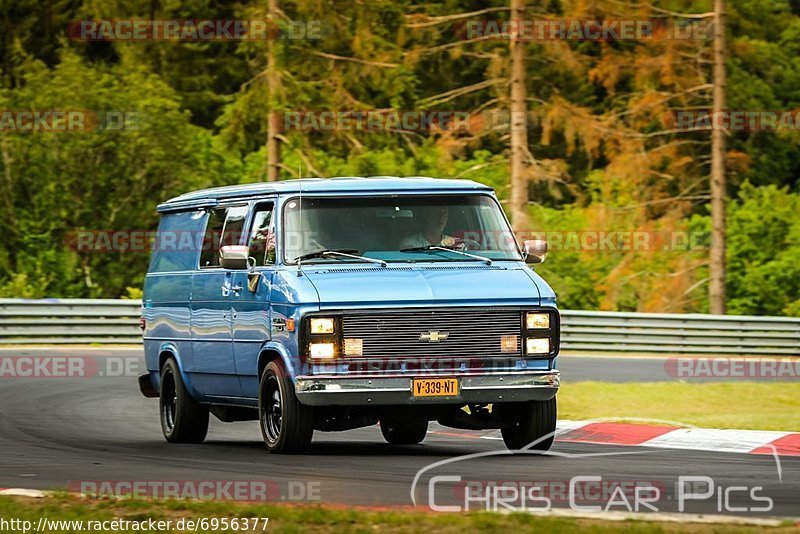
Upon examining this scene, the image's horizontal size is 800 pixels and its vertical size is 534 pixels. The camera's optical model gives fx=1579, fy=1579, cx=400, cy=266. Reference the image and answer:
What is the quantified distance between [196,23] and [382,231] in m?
43.4

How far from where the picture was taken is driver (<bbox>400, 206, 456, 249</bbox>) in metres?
12.9

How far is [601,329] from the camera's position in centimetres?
3130

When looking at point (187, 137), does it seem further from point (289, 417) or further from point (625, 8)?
point (289, 417)

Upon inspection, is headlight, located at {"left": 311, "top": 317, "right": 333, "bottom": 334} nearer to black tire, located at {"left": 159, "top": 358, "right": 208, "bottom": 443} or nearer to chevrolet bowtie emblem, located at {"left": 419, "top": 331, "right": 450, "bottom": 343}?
chevrolet bowtie emblem, located at {"left": 419, "top": 331, "right": 450, "bottom": 343}

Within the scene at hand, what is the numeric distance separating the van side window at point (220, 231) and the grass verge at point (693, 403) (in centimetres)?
446

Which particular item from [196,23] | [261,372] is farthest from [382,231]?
[196,23]

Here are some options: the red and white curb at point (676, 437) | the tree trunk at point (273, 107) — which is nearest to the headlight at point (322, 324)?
the red and white curb at point (676, 437)

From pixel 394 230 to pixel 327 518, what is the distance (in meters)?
4.76

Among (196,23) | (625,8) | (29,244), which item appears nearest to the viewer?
(625,8)

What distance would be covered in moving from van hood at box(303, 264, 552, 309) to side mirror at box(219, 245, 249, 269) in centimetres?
70

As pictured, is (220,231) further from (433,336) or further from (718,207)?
(718,207)

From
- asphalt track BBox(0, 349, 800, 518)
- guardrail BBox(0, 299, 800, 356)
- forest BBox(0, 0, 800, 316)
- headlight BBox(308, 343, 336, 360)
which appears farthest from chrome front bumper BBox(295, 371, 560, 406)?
forest BBox(0, 0, 800, 316)

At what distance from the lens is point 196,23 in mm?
54844

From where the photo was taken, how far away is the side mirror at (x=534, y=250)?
13.1 meters
